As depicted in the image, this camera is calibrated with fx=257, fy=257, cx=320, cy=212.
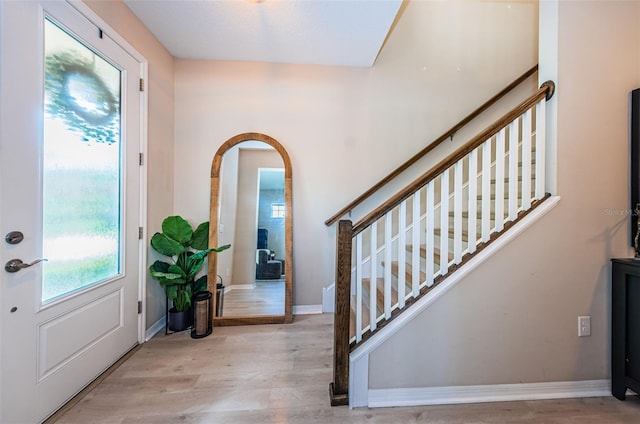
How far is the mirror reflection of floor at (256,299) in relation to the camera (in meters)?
2.62

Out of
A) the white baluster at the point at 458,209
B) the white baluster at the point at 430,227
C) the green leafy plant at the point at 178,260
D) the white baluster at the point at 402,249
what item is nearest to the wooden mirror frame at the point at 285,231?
the green leafy plant at the point at 178,260

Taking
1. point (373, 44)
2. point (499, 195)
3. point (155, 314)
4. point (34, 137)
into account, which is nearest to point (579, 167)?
point (499, 195)

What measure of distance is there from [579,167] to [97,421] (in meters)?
3.22

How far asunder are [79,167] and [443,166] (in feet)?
7.47

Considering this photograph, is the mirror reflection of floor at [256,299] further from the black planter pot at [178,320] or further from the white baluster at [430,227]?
the white baluster at [430,227]

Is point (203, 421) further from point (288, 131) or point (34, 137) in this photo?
point (288, 131)

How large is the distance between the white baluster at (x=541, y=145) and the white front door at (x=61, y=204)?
2.92 m

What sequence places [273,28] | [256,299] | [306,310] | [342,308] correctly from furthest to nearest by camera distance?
[306,310] → [256,299] → [273,28] → [342,308]

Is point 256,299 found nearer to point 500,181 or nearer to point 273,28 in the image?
point 500,181

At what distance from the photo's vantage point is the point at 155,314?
2.43 m

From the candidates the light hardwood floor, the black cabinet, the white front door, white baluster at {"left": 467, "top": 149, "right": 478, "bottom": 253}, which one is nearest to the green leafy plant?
the white front door

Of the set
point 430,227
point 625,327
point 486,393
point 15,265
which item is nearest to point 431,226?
point 430,227

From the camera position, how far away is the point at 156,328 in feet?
7.95

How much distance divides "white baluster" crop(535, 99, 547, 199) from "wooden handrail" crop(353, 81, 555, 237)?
0.21 ft
